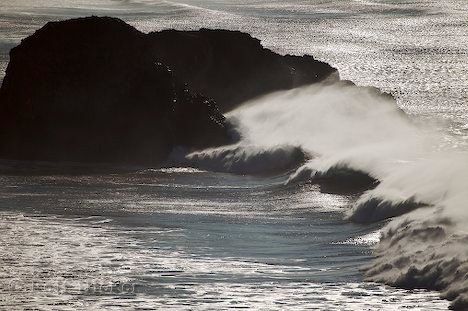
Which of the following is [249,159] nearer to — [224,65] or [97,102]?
[97,102]

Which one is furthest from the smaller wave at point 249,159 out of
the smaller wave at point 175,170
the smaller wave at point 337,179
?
the smaller wave at point 337,179

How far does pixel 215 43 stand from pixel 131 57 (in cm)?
751

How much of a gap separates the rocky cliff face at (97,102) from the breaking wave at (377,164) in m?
1.66

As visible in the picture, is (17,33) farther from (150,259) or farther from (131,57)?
(150,259)

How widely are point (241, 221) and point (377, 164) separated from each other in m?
6.51

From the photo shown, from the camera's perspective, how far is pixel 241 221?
33.5 metres

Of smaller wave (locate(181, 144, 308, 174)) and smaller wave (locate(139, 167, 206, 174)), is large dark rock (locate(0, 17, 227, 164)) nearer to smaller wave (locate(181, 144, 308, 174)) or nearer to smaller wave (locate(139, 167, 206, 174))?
smaller wave (locate(181, 144, 308, 174))

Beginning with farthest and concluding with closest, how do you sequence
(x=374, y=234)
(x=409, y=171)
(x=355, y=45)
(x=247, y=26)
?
1. (x=247, y=26)
2. (x=355, y=45)
3. (x=409, y=171)
4. (x=374, y=234)

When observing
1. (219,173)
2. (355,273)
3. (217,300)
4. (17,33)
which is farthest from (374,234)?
(17,33)

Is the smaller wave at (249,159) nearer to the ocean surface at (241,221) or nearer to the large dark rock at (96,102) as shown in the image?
the ocean surface at (241,221)

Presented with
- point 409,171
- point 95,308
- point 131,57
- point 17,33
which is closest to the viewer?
point 95,308

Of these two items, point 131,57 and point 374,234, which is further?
point 131,57

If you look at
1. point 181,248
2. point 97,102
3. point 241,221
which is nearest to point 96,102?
point 97,102

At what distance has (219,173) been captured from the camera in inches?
1673
